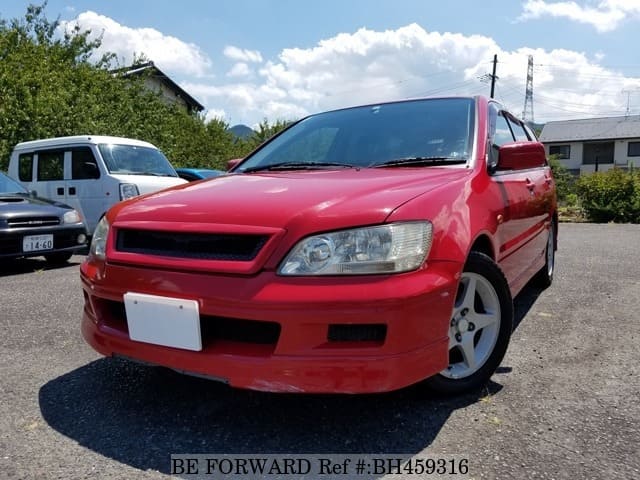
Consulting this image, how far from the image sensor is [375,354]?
1765 mm

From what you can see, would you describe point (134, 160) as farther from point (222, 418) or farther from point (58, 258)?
point (222, 418)

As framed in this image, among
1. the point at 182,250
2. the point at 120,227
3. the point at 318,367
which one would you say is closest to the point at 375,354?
the point at 318,367

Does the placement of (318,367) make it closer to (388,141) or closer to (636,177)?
(388,141)

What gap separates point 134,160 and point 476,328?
660 centimetres

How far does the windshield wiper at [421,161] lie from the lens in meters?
2.53

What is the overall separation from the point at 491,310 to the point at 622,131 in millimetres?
43891

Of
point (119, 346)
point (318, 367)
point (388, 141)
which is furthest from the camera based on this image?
point (388, 141)

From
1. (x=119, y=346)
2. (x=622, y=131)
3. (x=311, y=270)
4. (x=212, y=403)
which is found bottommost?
(x=212, y=403)

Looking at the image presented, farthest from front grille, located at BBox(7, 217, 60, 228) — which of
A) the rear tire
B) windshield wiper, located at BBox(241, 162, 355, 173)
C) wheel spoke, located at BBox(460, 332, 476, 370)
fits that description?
the rear tire

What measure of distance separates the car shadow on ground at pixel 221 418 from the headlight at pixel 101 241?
2.20ft

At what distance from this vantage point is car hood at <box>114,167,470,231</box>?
1875 millimetres

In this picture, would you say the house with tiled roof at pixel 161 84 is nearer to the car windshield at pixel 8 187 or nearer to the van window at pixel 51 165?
the van window at pixel 51 165

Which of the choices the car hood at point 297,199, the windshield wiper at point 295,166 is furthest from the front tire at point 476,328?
the windshield wiper at point 295,166

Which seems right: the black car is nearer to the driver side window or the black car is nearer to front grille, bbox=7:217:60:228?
front grille, bbox=7:217:60:228
